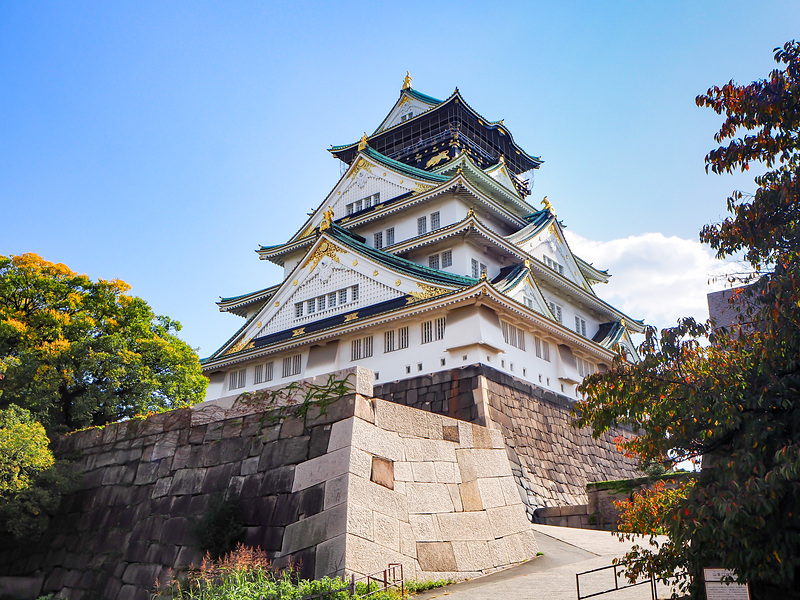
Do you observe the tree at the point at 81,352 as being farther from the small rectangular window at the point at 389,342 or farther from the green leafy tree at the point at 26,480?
the small rectangular window at the point at 389,342

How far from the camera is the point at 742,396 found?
7227mm

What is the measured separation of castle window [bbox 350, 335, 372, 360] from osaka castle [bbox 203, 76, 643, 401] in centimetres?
4

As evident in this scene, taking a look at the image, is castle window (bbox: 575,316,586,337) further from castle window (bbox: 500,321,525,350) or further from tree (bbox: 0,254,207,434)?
tree (bbox: 0,254,207,434)

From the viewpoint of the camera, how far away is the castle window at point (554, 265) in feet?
92.7

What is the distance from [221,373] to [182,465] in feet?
43.0

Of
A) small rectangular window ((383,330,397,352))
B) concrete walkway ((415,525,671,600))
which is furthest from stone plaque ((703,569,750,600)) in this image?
small rectangular window ((383,330,397,352))

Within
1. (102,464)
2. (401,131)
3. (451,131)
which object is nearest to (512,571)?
(102,464)

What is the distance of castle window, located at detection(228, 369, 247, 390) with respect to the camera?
992 inches

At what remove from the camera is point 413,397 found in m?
20.8

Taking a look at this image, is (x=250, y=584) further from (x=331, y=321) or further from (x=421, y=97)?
(x=421, y=97)

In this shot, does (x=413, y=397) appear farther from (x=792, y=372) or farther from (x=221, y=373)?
(x=792, y=372)

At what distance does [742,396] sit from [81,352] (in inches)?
689

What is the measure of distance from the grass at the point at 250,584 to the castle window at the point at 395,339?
11.4 m

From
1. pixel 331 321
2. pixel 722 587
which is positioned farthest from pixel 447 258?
pixel 722 587
